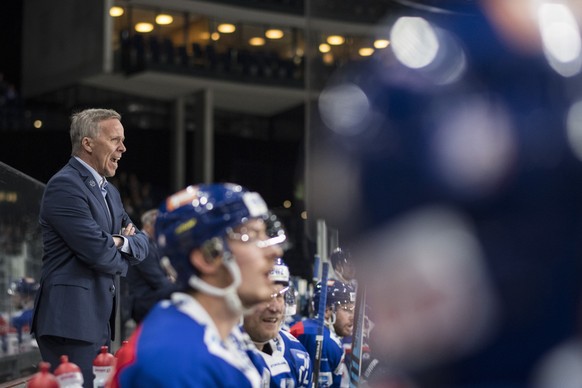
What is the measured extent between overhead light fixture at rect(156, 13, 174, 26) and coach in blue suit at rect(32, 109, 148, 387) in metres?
21.6

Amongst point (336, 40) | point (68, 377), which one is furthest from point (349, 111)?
point (336, 40)

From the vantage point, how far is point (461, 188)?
174cm

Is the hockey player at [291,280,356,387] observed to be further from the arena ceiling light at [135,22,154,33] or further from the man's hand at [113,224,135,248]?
the arena ceiling light at [135,22,154,33]

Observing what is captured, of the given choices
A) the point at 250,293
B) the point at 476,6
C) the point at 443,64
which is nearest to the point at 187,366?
the point at 250,293

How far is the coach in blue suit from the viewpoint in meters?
3.60

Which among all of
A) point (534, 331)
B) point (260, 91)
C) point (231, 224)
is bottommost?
point (534, 331)

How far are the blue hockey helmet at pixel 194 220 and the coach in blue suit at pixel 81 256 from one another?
146cm

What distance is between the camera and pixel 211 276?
2.19 meters

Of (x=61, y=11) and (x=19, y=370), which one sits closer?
(x=19, y=370)

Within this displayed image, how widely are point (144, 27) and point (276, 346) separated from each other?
21.5m

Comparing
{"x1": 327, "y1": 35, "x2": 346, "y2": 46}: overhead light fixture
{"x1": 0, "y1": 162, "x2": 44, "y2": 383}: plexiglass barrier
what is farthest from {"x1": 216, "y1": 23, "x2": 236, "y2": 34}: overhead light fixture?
{"x1": 0, "y1": 162, "x2": 44, "y2": 383}: plexiglass barrier

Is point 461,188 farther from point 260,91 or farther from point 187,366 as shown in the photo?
point 260,91

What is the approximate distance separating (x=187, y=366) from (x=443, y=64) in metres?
0.82

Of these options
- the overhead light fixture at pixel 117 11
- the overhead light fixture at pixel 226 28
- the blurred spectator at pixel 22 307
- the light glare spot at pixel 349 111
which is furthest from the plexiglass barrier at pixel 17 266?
the overhead light fixture at pixel 226 28
